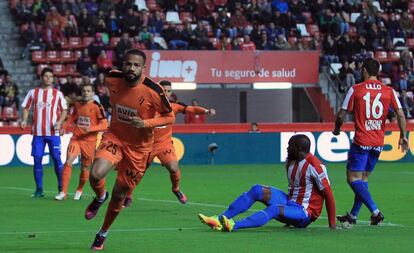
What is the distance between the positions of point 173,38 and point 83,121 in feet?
58.6

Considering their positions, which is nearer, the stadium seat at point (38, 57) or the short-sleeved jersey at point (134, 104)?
the short-sleeved jersey at point (134, 104)

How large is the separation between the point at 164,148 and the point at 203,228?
3.74 m

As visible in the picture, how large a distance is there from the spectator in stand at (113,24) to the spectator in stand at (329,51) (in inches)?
282

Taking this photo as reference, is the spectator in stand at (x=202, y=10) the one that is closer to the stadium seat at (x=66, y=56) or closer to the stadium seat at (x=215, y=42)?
the stadium seat at (x=215, y=42)

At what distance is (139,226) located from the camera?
46.7 feet

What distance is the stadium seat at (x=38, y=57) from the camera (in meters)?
36.1

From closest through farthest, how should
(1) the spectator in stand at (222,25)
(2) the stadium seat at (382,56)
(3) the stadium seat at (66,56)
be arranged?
(3) the stadium seat at (66,56) < (1) the spectator in stand at (222,25) < (2) the stadium seat at (382,56)

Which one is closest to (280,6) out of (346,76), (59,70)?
(346,76)

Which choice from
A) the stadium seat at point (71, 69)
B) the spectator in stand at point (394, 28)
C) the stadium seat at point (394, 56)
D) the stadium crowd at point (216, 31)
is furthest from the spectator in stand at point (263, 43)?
the stadium seat at point (71, 69)

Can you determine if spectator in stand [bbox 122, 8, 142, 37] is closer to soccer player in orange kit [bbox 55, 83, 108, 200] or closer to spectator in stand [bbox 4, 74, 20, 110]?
spectator in stand [bbox 4, 74, 20, 110]

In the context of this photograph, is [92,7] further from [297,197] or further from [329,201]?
[329,201]

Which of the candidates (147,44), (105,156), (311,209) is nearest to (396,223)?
(311,209)

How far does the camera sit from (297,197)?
13.1m

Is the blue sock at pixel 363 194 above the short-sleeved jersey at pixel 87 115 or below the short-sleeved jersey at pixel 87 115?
below
